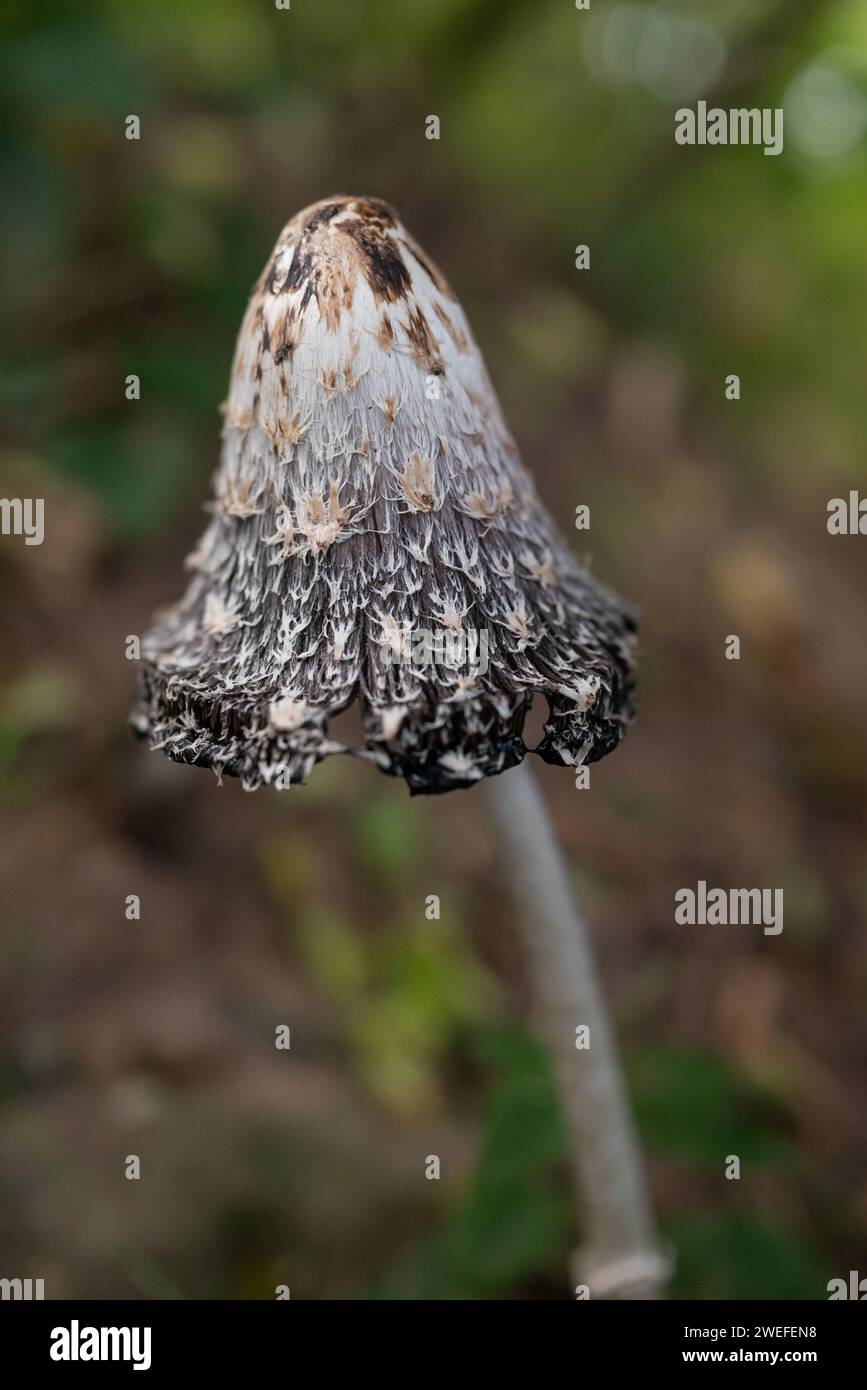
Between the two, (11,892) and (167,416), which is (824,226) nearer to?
(167,416)

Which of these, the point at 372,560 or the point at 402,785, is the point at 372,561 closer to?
the point at 372,560

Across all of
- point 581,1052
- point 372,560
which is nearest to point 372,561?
point 372,560

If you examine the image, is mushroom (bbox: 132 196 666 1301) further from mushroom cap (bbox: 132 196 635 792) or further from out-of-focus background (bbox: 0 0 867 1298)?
out-of-focus background (bbox: 0 0 867 1298)

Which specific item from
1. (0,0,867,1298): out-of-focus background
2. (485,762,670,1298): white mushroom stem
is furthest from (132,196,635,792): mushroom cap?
(0,0,867,1298): out-of-focus background

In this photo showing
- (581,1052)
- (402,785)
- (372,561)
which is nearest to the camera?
(372,561)

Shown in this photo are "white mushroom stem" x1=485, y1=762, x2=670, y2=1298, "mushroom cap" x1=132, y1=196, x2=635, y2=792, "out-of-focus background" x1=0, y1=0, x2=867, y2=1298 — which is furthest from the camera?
"out-of-focus background" x1=0, y1=0, x2=867, y2=1298

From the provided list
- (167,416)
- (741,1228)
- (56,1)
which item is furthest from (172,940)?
(56,1)
